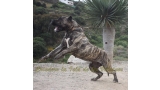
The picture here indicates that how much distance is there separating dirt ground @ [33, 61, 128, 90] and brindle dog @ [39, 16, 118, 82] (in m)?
0.13

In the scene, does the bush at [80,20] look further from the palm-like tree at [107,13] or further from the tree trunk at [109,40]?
the tree trunk at [109,40]

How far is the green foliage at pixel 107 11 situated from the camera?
509 centimetres

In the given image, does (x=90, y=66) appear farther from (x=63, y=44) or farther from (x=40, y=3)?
(x=40, y=3)

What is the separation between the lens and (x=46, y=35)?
5000 millimetres

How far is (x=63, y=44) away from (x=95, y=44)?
0.65 meters

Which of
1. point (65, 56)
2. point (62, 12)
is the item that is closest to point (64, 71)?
point (65, 56)

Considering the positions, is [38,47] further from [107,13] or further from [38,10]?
[107,13]

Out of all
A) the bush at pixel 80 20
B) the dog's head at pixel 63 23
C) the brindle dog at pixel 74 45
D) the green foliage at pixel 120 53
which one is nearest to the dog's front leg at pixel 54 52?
the brindle dog at pixel 74 45

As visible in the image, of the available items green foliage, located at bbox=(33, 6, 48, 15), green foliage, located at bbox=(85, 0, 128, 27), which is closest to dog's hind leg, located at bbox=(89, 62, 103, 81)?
green foliage, located at bbox=(85, 0, 128, 27)

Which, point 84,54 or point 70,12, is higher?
point 70,12

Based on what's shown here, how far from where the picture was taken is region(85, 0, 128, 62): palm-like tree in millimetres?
5098

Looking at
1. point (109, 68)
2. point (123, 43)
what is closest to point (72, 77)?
point (109, 68)

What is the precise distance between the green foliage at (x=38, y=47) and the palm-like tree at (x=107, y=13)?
1.11 metres

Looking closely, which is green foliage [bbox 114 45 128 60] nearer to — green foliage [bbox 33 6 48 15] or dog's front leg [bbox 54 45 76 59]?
dog's front leg [bbox 54 45 76 59]
